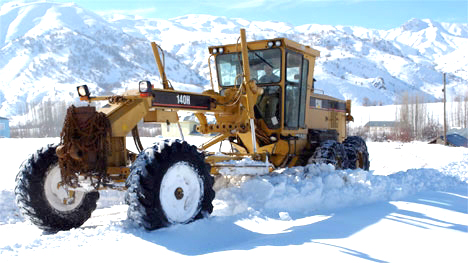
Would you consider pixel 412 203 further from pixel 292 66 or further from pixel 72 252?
pixel 72 252

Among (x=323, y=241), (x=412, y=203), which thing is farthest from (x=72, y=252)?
(x=412, y=203)

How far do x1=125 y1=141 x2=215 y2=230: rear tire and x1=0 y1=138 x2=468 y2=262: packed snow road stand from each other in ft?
0.58

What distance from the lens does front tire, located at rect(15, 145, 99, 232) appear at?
591cm

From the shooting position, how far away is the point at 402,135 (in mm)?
48844

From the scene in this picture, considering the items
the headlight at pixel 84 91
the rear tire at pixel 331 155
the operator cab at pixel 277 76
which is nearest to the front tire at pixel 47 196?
the headlight at pixel 84 91

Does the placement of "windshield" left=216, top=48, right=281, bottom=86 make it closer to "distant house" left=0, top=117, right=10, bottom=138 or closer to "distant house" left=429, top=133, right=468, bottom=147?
"distant house" left=429, top=133, right=468, bottom=147

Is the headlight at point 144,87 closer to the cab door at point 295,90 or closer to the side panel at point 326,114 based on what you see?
the cab door at point 295,90

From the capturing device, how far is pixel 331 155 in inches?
357

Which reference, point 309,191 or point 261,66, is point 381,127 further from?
point 309,191

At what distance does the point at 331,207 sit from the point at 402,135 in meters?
44.8

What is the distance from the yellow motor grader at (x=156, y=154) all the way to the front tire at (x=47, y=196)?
0.04 ft

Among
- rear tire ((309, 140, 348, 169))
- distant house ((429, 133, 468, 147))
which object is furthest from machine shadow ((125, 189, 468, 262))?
distant house ((429, 133, 468, 147))

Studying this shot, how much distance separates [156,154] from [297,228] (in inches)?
69.5

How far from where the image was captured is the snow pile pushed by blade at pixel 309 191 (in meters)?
6.62
